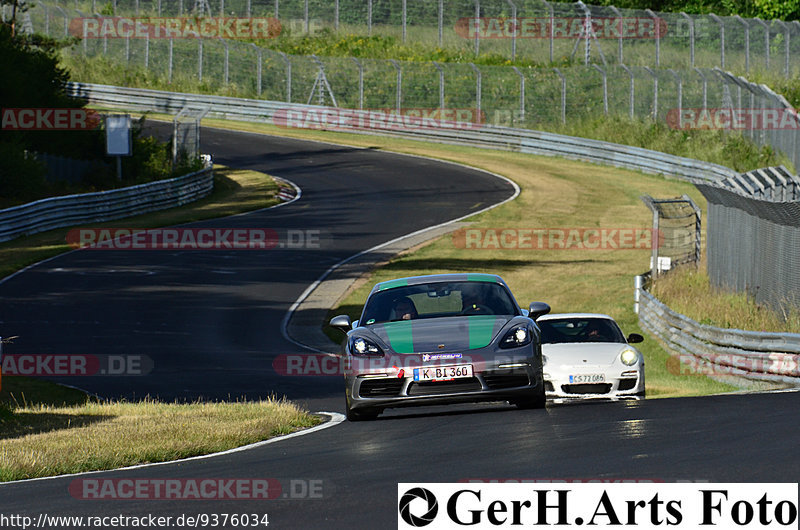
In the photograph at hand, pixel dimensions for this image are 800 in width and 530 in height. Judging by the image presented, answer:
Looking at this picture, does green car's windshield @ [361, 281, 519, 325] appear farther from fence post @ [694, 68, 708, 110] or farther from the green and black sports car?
fence post @ [694, 68, 708, 110]

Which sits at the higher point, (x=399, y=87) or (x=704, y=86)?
(x=704, y=86)

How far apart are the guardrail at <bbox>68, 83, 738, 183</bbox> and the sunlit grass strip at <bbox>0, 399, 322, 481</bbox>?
115 feet

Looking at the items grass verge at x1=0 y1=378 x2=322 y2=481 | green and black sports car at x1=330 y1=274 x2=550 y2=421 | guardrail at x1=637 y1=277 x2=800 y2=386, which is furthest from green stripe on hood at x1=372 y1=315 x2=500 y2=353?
A: guardrail at x1=637 y1=277 x2=800 y2=386

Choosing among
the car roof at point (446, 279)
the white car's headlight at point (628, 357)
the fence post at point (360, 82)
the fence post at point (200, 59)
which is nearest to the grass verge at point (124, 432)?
the car roof at point (446, 279)

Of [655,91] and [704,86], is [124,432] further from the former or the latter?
[655,91]

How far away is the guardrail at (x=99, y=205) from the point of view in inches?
1510

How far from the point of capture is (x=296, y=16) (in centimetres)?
7138

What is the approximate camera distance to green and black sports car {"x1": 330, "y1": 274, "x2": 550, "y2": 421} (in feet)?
39.6

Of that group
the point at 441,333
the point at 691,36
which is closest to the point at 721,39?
the point at 691,36

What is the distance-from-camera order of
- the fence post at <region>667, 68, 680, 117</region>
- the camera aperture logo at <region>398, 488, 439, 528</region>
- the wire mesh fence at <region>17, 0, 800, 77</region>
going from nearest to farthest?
the camera aperture logo at <region>398, 488, 439, 528</region>
the fence post at <region>667, 68, 680, 117</region>
the wire mesh fence at <region>17, 0, 800, 77</region>

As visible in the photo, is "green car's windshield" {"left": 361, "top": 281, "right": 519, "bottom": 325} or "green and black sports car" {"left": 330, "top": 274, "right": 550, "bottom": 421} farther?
"green car's windshield" {"left": 361, "top": 281, "right": 519, "bottom": 325}

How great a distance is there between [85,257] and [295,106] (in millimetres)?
30996

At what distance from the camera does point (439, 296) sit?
13281 mm

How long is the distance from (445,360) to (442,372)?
0.39ft
